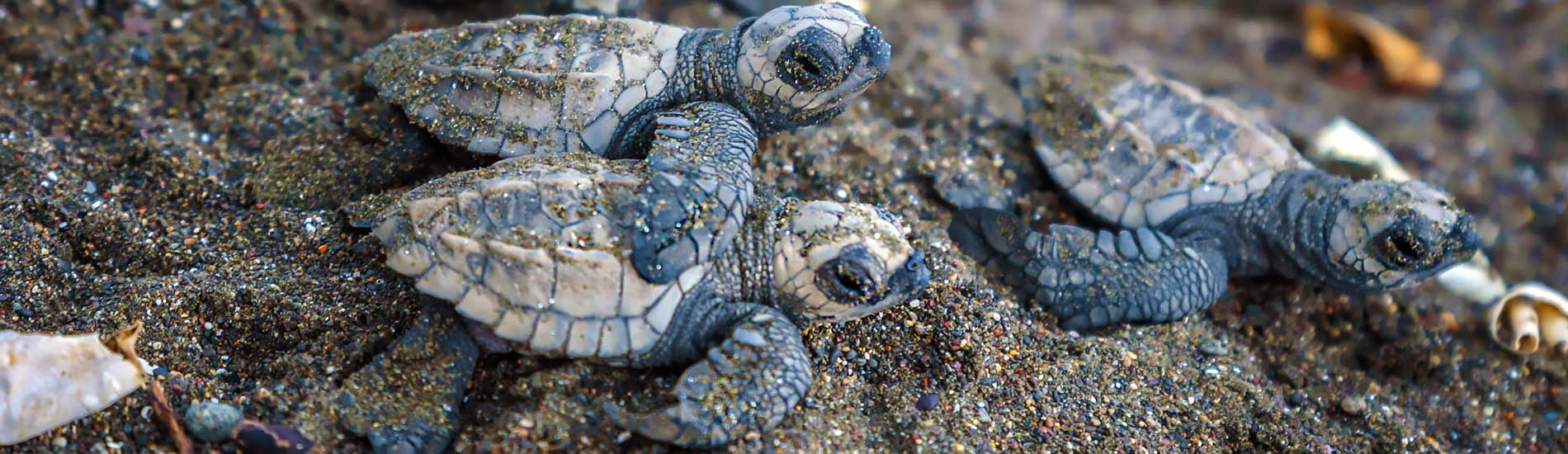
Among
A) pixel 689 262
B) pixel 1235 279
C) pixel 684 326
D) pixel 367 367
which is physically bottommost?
pixel 1235 279

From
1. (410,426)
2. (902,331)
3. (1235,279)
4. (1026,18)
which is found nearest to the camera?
(410,426)

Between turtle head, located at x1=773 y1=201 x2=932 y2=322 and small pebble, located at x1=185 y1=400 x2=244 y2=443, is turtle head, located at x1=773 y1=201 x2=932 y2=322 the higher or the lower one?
the higher one

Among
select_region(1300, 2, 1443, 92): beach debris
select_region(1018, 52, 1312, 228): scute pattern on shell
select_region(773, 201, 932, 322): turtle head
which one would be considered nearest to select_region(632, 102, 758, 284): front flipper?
select_region(773, 201, 932, 322): turtle head

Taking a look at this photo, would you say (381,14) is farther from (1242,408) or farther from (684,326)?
(1242,408)

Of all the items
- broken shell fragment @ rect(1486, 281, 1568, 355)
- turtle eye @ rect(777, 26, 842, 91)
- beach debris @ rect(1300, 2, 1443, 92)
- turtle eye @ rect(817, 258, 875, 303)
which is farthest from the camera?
beach debris @ rect(1300, 2, 1443, 92)

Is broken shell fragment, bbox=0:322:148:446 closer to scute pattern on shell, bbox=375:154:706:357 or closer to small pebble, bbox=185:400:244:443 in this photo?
small pebble, bbox=185:400:244:443

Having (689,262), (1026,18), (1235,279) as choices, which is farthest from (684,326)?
(1026,18)
